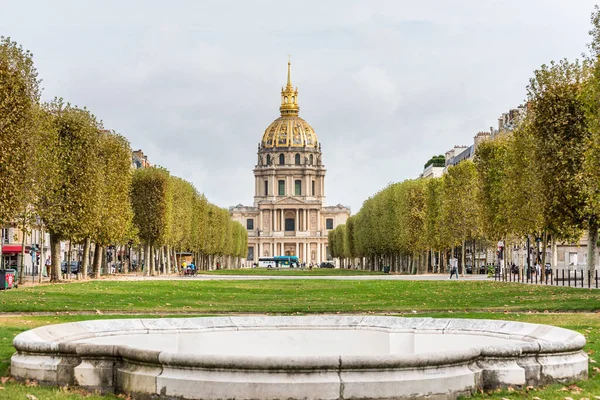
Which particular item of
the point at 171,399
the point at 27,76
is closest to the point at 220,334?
the point at 171,399

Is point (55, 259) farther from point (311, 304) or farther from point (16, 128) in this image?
point (311, 304)

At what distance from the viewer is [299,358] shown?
443 inches

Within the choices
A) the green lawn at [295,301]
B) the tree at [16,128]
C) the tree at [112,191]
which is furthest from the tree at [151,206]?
the green lawn at [295,301]

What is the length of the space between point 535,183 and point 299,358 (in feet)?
127

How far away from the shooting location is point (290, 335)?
1719cm

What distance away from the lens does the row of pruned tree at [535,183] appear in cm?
3991

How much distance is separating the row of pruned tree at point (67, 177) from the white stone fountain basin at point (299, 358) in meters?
21.2

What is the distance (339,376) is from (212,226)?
104 metres

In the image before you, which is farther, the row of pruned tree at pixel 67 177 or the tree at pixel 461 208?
the tree at pixel 461 208

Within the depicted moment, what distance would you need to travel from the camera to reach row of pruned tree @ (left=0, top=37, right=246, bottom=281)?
125 feet

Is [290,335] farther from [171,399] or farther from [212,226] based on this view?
[212,226]

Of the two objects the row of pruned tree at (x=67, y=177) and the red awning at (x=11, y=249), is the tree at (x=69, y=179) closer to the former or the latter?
the row of pruned tree at (x=67, y=177)

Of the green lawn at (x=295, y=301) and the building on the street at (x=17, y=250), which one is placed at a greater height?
the building on the street at (x=17, y=250)

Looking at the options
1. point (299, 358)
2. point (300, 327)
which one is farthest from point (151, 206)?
point (299, 358)
